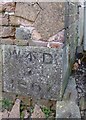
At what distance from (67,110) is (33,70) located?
0.56m

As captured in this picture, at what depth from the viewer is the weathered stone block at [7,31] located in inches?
122

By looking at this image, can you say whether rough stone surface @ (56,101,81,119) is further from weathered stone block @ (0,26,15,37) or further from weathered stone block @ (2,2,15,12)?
weathered stone block @ (2,2,15,12)

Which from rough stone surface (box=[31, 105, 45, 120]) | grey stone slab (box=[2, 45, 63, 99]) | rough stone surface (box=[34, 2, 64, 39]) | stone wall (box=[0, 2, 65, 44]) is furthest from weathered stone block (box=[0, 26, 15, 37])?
rough stone surface (box=[31, 105, 45, 120])

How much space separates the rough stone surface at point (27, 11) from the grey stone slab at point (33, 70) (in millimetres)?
326

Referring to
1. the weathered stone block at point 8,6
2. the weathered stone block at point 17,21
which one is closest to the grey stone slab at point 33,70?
the weathered stone block at point 17,21

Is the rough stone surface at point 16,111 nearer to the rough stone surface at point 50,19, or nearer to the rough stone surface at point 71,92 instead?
the rough stone surface at point 71,92

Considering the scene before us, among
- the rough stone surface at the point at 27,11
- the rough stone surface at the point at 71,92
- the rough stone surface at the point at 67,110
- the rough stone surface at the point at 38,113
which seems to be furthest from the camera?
the rough stone surface at the point at 71,92

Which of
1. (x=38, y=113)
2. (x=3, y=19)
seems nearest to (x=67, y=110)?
(x=38, y=113)

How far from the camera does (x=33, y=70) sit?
3.02 m

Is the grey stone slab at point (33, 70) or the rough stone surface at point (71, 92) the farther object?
the rough stone surface at point (71, 92)

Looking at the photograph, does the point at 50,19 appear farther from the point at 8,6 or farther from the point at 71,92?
the point at 71,92

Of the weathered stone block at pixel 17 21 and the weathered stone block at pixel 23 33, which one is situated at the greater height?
the weathered stone block at pixel 17 21

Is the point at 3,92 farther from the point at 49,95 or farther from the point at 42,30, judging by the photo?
the point at 42,30

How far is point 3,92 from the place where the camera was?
3.20 metres
